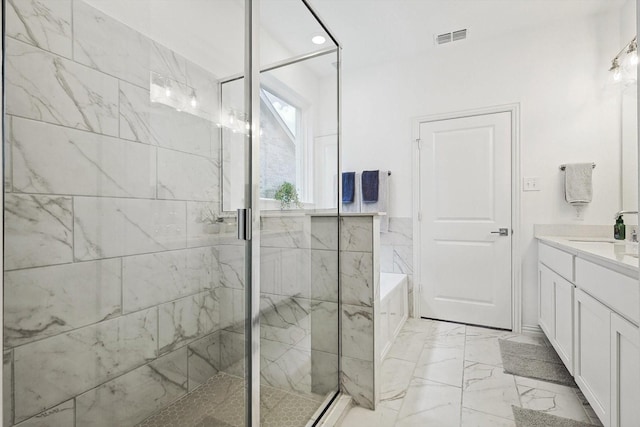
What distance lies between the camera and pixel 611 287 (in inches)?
51.6

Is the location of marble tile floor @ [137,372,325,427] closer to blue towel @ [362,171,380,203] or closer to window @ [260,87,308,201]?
window @ [260,87,308,201]

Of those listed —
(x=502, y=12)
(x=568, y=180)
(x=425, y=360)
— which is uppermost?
(x=502, y=12)

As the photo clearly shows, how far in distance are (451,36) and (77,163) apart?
3047 mm

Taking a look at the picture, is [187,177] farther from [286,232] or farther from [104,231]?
[286,232]

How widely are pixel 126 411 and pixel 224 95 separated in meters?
1.22

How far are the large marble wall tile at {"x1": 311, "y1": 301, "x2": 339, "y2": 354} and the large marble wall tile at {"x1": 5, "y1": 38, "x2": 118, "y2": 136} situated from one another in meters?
1.17

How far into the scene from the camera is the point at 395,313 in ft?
8.54

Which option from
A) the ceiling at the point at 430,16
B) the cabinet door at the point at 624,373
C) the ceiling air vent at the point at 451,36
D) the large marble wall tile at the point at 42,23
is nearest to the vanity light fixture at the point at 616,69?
the ceiling at the point at 430,16

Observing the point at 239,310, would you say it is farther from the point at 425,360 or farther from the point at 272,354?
Answer: the point at 425,360

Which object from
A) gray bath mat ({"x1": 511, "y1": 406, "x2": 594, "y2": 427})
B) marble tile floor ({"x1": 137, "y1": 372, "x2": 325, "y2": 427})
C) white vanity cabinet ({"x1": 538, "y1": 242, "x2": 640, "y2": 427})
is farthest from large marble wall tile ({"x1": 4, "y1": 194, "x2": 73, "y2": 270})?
gray bath mat ({"x1": 511, "y1": 406, "x2": 594, "y2": 427})

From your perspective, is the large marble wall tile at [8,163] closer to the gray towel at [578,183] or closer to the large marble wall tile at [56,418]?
the large marble wall tile at [56,418]

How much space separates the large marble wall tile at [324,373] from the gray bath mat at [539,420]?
3.06 feet

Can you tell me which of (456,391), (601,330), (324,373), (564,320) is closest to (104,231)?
(324,373)

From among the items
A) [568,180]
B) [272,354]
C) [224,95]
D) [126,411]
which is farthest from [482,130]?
[126,411]
